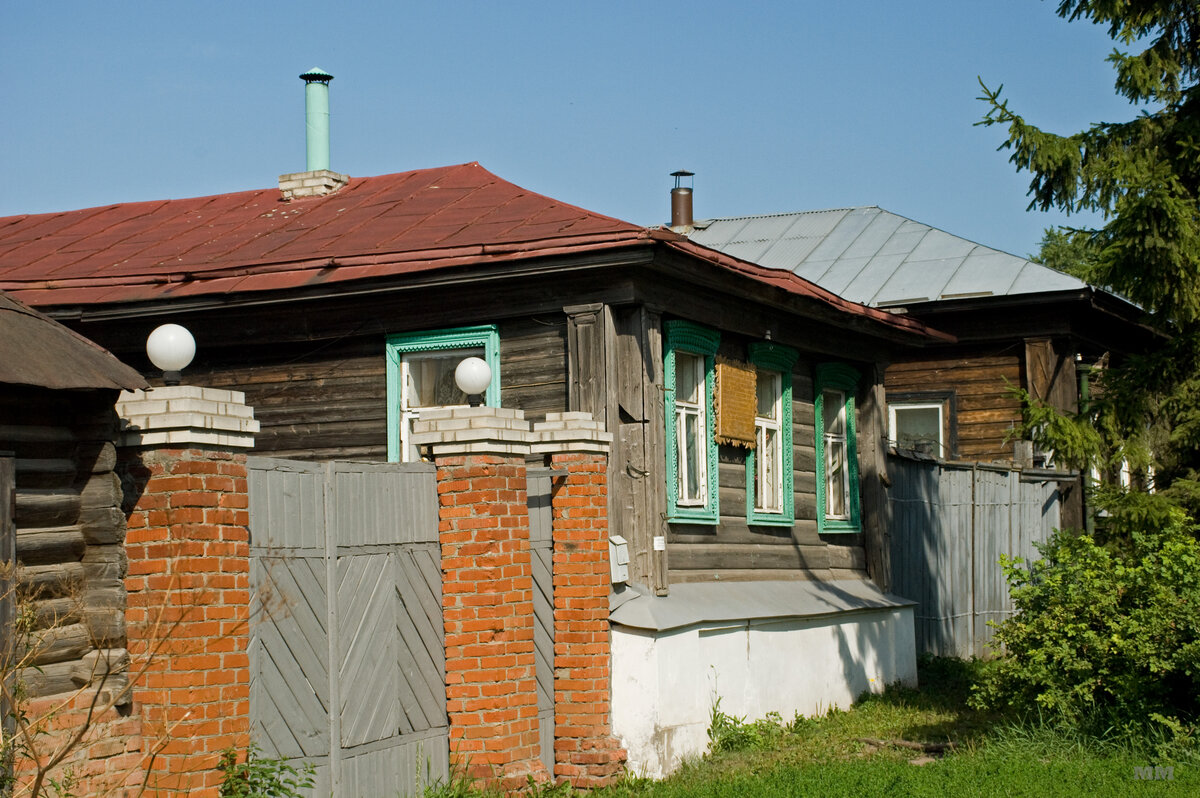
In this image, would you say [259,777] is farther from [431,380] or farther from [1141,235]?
[1141,235]

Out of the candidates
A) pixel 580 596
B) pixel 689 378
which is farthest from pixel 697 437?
pixel 580 596

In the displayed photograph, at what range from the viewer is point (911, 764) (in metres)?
10.0

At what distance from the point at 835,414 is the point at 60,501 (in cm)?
1066

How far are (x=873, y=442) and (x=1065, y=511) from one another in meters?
4.87

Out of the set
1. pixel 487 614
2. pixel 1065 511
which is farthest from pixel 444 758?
pixel 1065 511

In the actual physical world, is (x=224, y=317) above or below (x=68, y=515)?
above

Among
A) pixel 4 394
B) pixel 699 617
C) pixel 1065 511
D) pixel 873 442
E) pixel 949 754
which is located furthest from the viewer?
pixel 1065 511

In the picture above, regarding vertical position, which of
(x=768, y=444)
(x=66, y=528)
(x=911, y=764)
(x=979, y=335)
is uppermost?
(x=979, y=335)

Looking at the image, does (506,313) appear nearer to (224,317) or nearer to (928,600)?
(224,317)

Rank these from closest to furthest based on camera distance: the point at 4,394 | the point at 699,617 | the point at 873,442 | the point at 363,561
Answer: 1. the point at 4,394
2. the point at 363,561
3. the point at 699,617
4. the point at 873,442

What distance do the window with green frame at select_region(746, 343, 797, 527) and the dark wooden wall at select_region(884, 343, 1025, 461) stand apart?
5.54 m

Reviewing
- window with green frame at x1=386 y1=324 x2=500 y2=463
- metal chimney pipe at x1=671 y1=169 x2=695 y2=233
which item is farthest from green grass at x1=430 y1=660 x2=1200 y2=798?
metal chimney pipe at x1=671 y1=169 x2=695 y2=233

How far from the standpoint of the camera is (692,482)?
12727mm

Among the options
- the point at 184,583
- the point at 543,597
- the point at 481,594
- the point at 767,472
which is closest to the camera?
the point at 184,583
